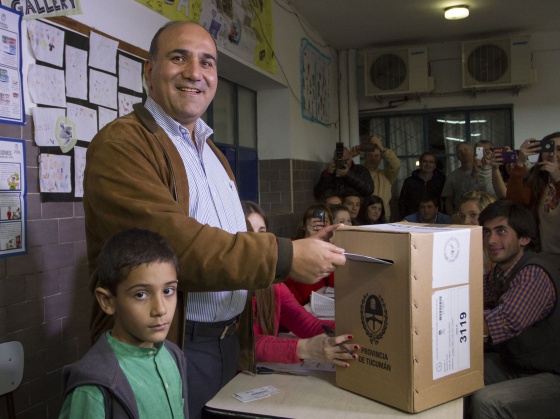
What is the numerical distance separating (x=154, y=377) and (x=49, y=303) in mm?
1263

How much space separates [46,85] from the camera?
226cm

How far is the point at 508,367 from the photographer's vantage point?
2.28 metres

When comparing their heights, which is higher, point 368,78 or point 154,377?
point 368,78

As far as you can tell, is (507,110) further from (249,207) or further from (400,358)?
(400,358)

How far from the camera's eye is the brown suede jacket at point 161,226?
4.06 feet

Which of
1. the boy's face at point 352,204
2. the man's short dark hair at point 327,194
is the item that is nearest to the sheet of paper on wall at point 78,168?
the man's short dark hair at point 327,194

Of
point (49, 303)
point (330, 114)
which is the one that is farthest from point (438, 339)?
point (330, 114)

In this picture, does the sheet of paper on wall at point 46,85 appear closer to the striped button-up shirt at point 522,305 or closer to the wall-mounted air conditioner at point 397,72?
the striped button-up shirt at point 522,305

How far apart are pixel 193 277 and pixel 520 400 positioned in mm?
1415

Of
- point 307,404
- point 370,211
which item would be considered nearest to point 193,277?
point 307,404

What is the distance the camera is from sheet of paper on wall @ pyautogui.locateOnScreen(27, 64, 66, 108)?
219 centimetres

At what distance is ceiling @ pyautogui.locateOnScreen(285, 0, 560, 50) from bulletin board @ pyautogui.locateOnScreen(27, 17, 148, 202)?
311cm

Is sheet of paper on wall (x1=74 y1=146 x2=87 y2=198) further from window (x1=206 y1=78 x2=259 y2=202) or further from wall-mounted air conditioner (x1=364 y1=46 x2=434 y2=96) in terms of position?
wall-mounted air conditioner (x1=364 y1=46 x2=434 y2=96)

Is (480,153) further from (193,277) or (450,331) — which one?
(193,277)
